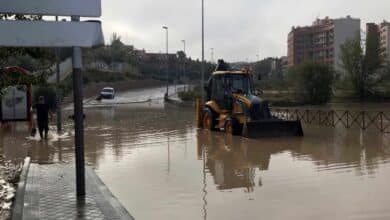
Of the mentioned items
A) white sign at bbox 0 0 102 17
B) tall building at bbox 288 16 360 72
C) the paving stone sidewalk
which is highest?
tall building at bbox 288 16 360 72

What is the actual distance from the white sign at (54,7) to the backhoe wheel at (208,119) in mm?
14637

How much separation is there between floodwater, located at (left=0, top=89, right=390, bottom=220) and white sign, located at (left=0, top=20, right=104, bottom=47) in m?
2.63

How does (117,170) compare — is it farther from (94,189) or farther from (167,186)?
(94,189)

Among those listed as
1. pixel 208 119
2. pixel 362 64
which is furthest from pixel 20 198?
pixel 362 64

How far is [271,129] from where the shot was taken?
745 inches

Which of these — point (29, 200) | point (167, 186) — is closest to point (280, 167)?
point (167, 186)

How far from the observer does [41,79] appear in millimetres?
8719

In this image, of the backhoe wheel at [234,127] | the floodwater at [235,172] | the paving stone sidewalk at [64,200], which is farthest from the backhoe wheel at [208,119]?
the paving stone sidewalk at [64,200]

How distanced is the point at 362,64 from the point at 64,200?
5398 cm

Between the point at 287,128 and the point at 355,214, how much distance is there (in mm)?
11680

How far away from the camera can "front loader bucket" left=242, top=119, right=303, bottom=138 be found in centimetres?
1859

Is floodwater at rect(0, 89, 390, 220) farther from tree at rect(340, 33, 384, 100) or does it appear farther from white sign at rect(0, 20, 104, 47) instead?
tree at rect(340, 33, 384, 100)

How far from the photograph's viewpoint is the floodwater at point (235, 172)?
8133 mm

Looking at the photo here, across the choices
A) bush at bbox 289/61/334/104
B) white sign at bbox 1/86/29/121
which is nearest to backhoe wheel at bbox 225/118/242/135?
white sign at bbox 1/86/29/121
